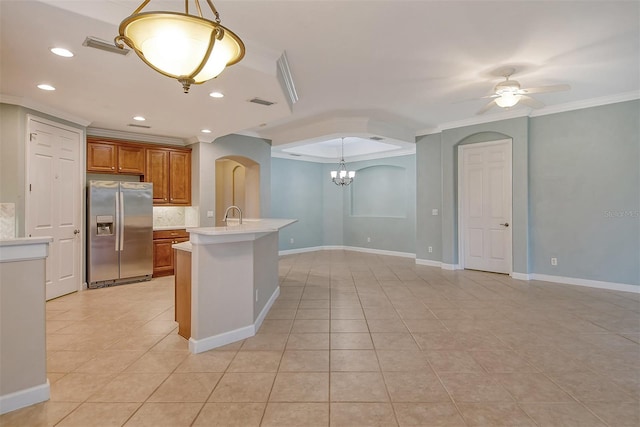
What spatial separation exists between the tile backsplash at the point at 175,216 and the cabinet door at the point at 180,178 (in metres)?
0.26

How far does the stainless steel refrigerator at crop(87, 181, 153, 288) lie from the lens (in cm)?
500

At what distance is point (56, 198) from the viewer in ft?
14.9

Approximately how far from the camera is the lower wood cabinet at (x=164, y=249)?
18.9 feet

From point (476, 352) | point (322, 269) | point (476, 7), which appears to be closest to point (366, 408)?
point (476, 352)

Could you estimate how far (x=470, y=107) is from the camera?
17.3 feet

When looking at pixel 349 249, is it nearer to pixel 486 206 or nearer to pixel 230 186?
pixel 230 186

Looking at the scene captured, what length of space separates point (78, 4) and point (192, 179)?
14.0ft

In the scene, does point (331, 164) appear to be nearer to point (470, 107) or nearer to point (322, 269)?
point (322, 269)

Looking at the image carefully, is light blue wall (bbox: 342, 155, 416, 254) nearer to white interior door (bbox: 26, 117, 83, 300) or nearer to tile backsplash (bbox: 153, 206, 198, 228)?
tile backsplash (bbox: 153, 206, 198, 228)

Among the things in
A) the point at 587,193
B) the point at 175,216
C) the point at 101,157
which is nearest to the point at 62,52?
the point at 101,157

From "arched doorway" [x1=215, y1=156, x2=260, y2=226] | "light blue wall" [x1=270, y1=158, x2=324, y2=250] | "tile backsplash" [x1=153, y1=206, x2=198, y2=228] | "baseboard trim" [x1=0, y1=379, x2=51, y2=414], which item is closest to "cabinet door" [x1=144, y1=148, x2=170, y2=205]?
"tile backsplash" [x1=153, y1=206, x2=198, y2=228]

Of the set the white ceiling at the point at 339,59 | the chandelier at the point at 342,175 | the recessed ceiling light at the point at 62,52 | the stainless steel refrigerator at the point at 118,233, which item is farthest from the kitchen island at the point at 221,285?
the chandelier at the point at 342,175

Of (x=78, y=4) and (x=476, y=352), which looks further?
(x=476, y=352)

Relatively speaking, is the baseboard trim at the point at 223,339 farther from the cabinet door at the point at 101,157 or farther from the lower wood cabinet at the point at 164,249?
the cabinet door at the point at 101,157
